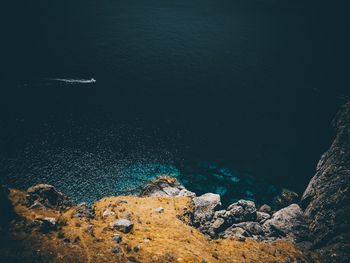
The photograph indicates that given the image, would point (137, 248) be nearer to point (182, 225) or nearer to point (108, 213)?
point (182, 225)

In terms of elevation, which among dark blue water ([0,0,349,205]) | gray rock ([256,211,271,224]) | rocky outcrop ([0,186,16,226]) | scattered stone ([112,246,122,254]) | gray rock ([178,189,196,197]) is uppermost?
dark blue water ([0,0,349,205])

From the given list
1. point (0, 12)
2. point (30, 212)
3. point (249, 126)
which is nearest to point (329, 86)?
point (249, 126)

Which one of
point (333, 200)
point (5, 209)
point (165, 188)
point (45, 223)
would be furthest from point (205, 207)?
point (5, 209)

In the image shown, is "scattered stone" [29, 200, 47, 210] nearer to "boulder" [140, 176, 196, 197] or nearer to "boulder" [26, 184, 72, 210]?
"boulder" [26, 184, 72, 210]

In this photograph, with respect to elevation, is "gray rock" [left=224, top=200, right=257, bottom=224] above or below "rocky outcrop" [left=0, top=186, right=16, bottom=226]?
below

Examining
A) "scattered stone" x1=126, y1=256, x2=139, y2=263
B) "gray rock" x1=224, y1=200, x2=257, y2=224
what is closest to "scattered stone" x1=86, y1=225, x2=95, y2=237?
"scattered stone" x1=126, y1=256, x2=139, y2=263

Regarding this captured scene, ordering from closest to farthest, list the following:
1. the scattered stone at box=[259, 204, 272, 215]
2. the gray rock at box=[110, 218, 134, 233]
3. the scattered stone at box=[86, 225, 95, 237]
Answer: the scattered stone at box=[86, 225, 95, 237], the gray rock at box=[110, 218, 134, 233], the scattered stone at box=[259, 204, 272, 215]

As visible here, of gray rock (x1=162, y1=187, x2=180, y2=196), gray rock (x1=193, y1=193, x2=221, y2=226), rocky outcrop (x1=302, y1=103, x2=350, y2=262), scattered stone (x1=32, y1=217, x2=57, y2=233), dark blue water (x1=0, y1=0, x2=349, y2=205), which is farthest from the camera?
dark blue water (x1=0, y1=0, x2=349, y2=205)
